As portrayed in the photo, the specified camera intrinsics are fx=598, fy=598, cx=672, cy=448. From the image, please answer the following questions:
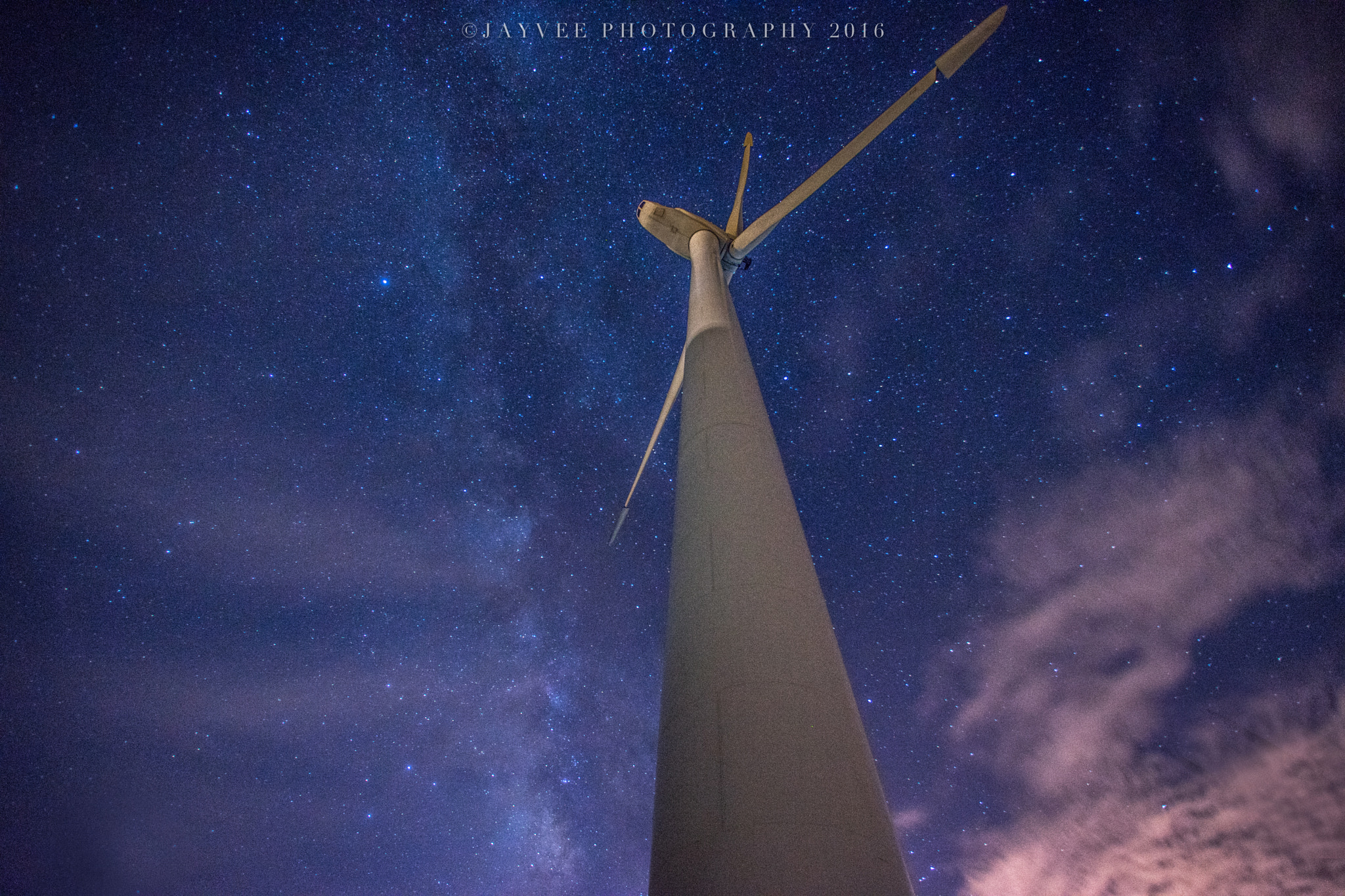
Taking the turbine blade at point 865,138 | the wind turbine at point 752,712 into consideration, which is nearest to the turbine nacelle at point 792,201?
the turbine blade at point 865,138

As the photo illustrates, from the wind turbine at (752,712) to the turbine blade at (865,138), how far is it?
6.31m

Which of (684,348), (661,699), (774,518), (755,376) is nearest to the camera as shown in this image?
(661,699)

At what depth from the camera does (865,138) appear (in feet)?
33.7

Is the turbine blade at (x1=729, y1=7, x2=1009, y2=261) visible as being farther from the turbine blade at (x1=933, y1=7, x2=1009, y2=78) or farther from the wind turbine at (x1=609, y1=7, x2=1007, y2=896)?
the wind turbine at (x1=609, y1=7, x2=1007, y2=896)

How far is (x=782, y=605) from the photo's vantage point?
12.6 ft

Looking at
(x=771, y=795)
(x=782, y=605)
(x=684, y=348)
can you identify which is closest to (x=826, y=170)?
(x=684, y=348)

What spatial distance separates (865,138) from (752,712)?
1013 cm

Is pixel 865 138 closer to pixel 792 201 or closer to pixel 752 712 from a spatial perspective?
pixel 792 201

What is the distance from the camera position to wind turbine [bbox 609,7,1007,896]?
2.88 m

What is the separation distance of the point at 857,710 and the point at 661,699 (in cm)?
122

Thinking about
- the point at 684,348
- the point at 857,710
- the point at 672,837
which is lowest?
the point at 672,837

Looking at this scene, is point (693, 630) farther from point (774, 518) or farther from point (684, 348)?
point (684, 348)

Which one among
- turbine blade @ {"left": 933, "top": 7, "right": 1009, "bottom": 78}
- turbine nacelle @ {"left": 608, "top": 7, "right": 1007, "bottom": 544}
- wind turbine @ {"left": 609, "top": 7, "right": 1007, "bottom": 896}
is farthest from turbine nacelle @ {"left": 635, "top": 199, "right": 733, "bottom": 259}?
wind turbine @ {"left": 609, "top": 7, "right": 1007, "bottom": 896}

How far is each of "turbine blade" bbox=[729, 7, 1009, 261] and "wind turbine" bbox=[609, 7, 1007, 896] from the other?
6306 millimetres
